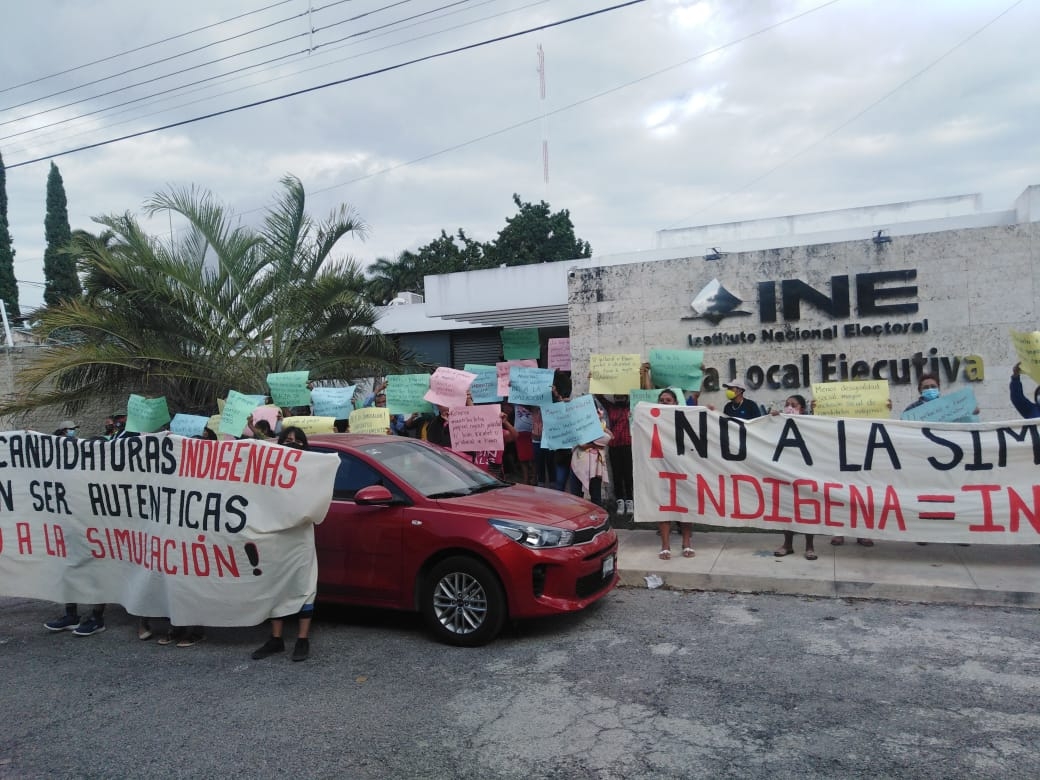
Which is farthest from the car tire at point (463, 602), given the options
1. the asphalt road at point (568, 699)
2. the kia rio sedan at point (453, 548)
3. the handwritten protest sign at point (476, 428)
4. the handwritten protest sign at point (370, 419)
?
the handwritten protest sign at point (370, 419)

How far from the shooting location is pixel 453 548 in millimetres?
6141

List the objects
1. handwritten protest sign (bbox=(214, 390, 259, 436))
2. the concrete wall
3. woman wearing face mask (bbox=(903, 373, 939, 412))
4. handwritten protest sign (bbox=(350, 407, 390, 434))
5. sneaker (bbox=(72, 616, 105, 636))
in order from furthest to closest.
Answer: handwritten protest sign (bbox=(214, 390, 259, 436)) < handwritten protest sign (bbox=(350, 407, 390, 434)) < the concrete wall < woman wearing face mask (bbox=(903, 373, 939, 412)) < sneaker (bbox=(72, 616, 105, 636))

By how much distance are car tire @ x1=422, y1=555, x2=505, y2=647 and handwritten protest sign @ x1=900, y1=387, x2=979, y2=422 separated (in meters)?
5.06

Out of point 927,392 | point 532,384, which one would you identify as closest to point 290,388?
point 532,384

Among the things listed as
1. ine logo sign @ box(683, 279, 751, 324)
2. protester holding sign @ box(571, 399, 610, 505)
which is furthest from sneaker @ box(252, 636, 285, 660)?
ine logo sign @ box(683, 279, 751, 324)

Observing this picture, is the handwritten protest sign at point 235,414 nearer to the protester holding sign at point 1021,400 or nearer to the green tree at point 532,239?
the protester holding sign at point 1021,400

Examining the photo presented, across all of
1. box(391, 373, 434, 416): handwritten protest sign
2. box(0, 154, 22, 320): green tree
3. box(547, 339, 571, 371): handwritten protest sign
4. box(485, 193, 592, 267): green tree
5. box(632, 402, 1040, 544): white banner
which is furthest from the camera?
box(485, 193, 592, 267): green tree

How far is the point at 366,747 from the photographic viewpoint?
173 inches

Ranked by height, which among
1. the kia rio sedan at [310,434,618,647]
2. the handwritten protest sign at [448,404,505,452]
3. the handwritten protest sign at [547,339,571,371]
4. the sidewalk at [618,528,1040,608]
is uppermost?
the handwritten protest sign at [547,339,571,371]

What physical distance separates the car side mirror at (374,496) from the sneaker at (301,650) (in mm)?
1070

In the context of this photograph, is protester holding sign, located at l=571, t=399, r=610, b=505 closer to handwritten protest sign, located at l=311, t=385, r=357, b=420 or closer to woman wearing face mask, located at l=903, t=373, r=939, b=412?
woman wearing face mask, located at l=903, t=373, r=939, b=412

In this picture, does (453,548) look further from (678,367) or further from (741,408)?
(678,367)

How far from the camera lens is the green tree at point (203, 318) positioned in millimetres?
11797

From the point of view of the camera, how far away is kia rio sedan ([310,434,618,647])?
600 centimetres
